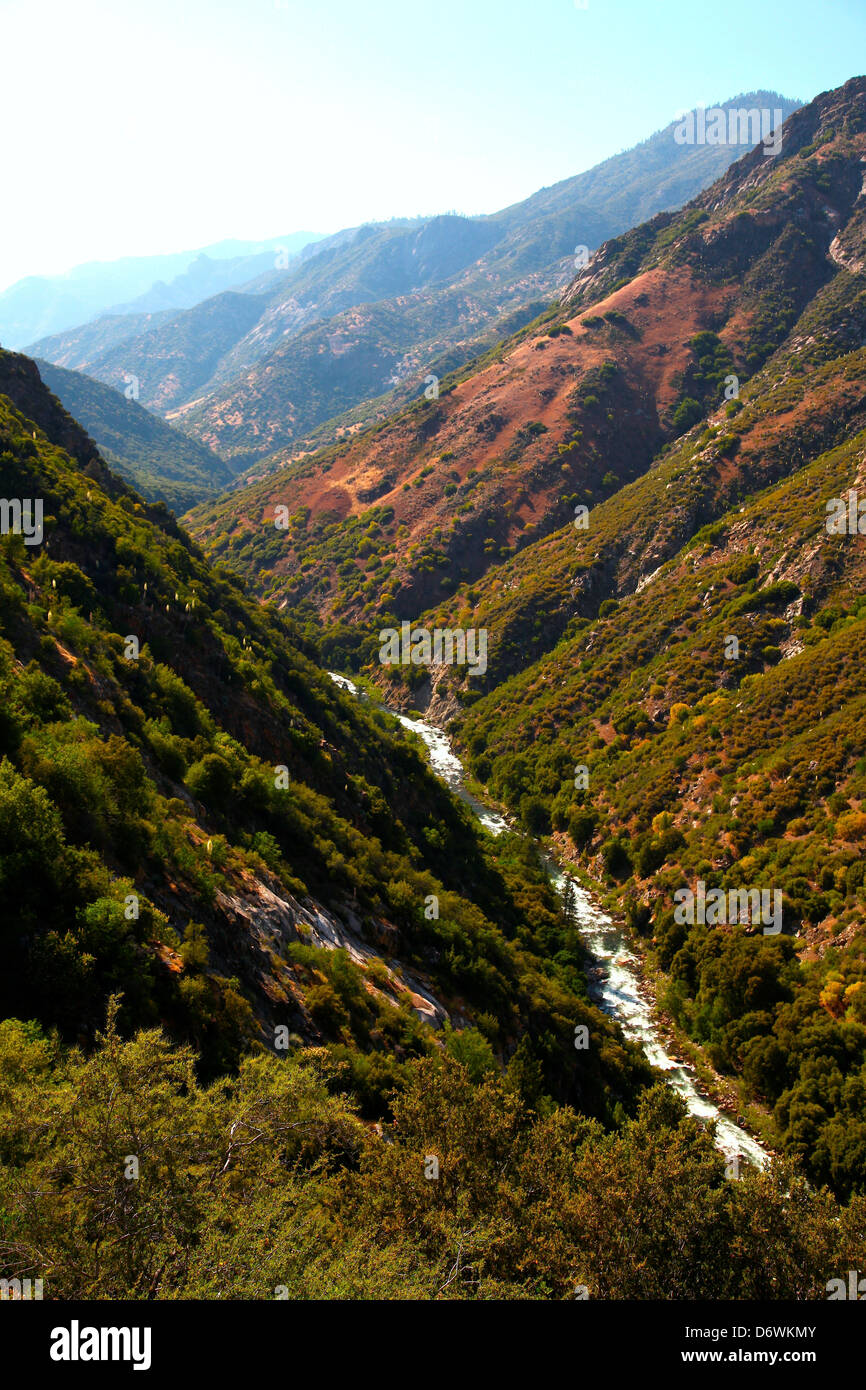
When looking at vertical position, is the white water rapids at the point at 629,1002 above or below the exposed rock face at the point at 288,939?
below

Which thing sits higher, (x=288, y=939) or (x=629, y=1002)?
(x=288, y=939)

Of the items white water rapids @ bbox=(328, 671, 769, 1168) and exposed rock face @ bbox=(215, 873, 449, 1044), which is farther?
white water rapids @ bbox=(328, 671, 769, 1168)

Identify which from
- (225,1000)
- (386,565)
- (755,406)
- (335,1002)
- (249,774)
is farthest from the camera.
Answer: (386,565)

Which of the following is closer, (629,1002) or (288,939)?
(288,939)

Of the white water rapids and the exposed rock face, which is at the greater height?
the exposed rock face

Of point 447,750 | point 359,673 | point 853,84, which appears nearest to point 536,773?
point 447,750

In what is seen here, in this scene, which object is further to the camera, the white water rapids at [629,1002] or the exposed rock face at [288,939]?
the white water rapids at [629,1002]
